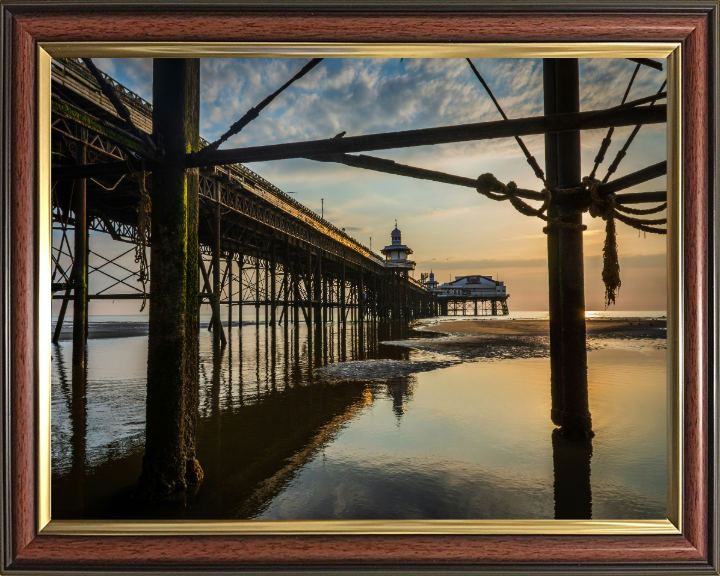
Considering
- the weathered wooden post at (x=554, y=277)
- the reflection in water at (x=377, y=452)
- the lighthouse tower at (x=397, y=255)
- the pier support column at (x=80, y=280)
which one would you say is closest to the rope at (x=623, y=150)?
the weathered wooden post at (x=554, y=277)

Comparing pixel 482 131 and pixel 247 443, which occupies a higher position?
pixel 482 131

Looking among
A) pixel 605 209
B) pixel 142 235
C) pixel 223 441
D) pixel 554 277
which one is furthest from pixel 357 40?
pixel 223 441

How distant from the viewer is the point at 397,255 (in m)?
59.1

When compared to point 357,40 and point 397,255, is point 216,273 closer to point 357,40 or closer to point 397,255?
point 357,40

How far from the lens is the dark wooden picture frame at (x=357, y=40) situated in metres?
1.61

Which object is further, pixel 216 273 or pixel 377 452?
pixel 216 273

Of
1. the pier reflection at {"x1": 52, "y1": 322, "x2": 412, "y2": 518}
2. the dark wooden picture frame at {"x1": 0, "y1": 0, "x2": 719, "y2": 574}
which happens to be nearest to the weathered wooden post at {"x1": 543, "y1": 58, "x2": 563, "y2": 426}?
the dark wooden picture frame at {"x1": 0, "y1": 0, "x2": 719, "y2": 574}

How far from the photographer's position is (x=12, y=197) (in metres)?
1.76

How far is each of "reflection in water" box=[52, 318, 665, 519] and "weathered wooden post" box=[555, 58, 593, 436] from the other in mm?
364

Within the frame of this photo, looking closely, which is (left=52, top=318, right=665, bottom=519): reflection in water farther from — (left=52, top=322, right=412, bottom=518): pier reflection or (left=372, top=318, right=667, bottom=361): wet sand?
(left=372, top=318, right=667, bottom=361): wet sand

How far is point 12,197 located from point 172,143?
4.83 ft

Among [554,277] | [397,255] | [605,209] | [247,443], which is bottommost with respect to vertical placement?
[247,443]

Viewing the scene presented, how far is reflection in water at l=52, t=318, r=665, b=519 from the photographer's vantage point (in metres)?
2.98

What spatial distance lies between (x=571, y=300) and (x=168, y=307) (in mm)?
4075
